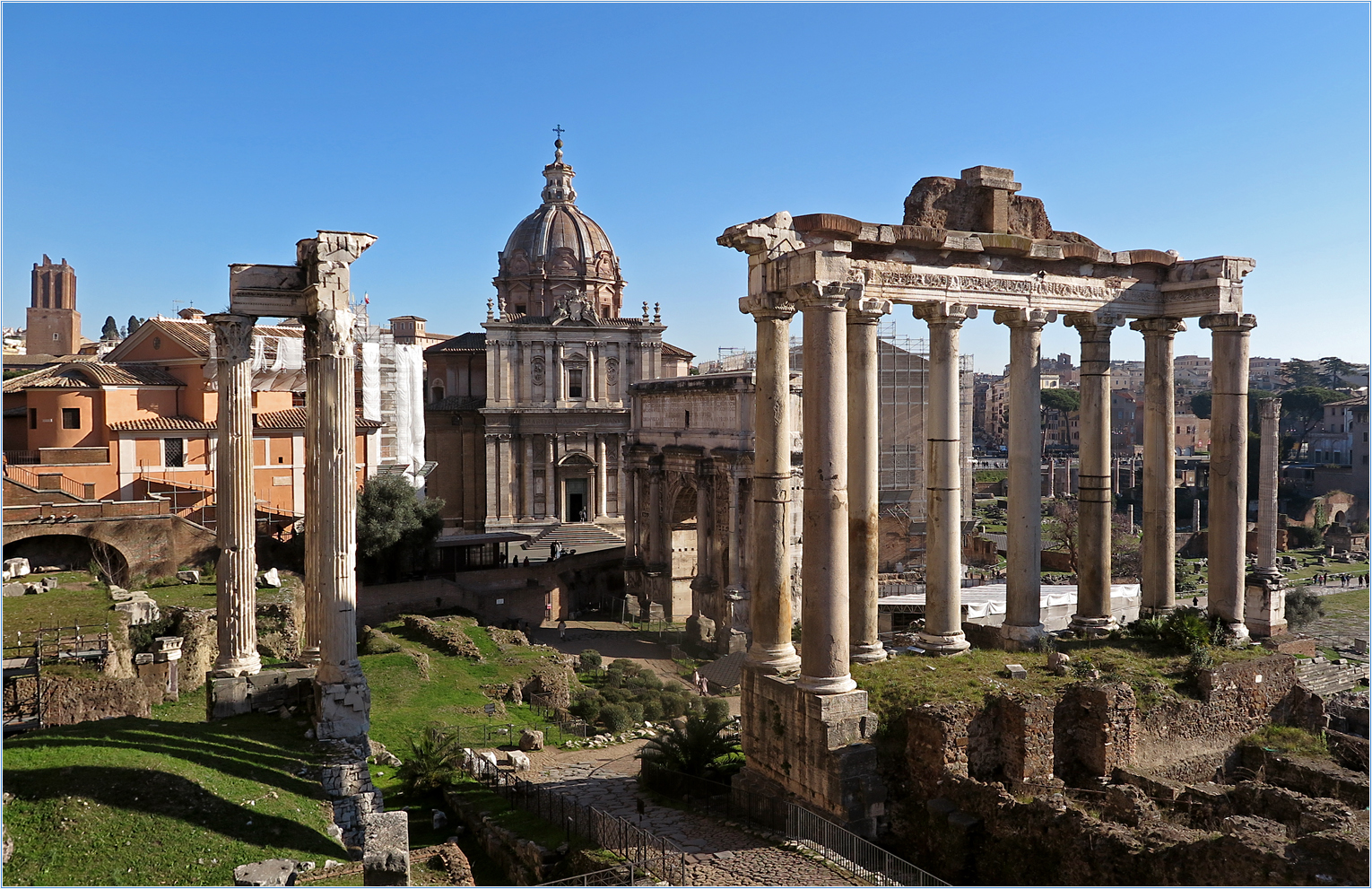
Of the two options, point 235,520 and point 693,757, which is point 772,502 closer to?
point 693,757

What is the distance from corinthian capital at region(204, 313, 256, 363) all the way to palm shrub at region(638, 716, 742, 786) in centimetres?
822

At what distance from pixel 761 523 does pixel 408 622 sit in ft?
55.2

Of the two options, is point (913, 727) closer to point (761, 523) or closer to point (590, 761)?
point (761, 523)

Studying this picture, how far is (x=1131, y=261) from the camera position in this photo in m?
16.2

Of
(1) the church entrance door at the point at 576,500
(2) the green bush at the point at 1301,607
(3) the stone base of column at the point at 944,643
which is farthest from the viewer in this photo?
(1) the church entrance door at the point at 576,500

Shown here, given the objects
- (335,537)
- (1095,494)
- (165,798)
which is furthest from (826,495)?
(165,798)

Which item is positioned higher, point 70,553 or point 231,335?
point 231,335

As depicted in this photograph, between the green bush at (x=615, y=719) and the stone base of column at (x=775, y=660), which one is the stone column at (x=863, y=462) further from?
the green bush at (x=615, y=719)

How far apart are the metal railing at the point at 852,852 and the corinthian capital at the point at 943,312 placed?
672 cm

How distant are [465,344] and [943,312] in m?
38.7

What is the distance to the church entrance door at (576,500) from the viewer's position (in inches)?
1870

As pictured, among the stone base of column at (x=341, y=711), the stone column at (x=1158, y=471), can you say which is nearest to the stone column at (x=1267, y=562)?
the stone column at (x=1158, y=471)

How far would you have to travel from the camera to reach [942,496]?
15.1 metres

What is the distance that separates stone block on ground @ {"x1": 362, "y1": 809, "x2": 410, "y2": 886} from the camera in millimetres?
10359
